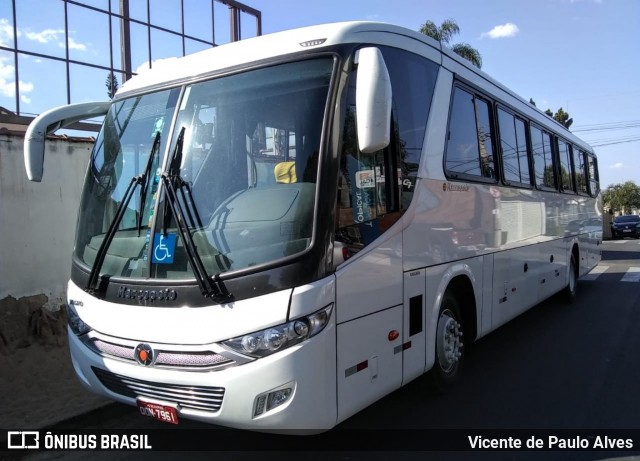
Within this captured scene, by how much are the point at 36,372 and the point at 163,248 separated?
2991mm

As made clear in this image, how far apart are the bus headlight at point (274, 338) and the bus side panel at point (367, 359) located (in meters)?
0.27

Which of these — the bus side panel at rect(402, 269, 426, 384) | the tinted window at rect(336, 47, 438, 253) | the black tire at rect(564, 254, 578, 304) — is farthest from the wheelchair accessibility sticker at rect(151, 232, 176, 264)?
the black tire at rect(564, 254, 578, 304)

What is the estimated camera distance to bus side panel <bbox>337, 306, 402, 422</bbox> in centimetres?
321

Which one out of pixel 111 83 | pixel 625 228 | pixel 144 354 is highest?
pixel 111 83

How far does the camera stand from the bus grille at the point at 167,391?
306 centimetres

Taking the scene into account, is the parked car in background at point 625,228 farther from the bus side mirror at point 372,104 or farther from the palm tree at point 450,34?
the bus side mirror at point 372,104

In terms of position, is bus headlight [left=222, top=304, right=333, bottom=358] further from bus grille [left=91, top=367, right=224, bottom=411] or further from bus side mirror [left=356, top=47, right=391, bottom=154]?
bus side mirror [left=356, top=47, right=391, bottom=154]

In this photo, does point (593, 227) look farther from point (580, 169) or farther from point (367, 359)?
point (367, 359)

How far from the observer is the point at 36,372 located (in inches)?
206

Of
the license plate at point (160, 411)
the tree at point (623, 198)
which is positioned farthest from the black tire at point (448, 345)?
the tree at point (623, 198)

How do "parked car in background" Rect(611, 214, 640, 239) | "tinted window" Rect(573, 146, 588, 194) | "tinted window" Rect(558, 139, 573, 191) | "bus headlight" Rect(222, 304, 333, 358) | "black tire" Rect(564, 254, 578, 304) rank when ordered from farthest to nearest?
"parked car in background" Rect(611, 214, 640, 239) < "tinted window" Rect(573, 146, 588, 194) < "black tire" Rect(564, 254, 578, 304) < "tinted window" Rect(558, 139, 573, 191) < "bus headlight" Rect(222, 304, 333, 358)

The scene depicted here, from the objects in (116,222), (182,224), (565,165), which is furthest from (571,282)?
(116,222)

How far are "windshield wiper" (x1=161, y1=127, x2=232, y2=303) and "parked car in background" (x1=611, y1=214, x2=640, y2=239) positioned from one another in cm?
3515

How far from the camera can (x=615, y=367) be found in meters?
5.61
